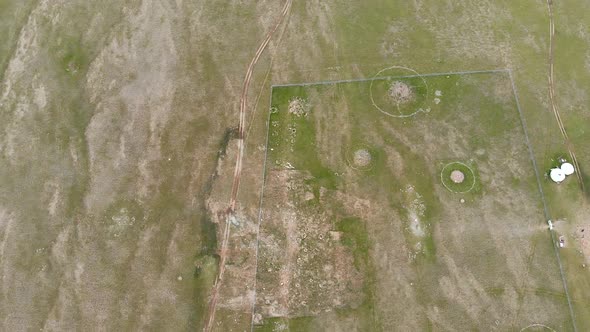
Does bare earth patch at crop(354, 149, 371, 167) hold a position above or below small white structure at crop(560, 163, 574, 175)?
above

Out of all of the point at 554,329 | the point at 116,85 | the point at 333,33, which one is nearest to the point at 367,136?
the point at 333,33

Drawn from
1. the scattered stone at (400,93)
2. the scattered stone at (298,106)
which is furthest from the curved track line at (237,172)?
the scattered stone at (400,93)

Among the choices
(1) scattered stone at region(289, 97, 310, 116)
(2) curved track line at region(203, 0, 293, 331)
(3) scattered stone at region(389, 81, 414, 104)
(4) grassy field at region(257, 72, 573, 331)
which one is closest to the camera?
(4) grassy field at region(257, 72, 573, 331)

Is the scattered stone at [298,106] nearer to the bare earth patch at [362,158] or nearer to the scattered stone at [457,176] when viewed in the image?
the bare earth patch at [362,158]

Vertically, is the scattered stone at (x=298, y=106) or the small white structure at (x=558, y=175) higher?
the scattered stone at (x=298, y=106)

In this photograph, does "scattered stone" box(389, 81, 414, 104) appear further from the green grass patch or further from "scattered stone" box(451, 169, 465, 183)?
"scattered stone" box(451, 169, 465, 183)

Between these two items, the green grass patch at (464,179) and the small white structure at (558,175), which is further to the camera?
the green grass patch at (464,179)

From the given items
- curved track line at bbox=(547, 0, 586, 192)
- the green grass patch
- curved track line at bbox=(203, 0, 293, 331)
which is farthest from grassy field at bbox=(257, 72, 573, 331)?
curved track line at bbox=(547, 0, 586, 192)

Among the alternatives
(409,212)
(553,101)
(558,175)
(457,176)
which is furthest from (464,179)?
(553,101)
